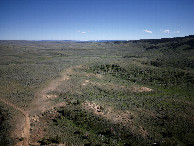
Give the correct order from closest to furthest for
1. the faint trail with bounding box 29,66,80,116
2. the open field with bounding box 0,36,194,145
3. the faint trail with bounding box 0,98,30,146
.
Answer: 1. the faint trail with bounding box 0,98,30,146
2. the open field with bounding box 0,36,194,145
3. the faint trail with bounding box 29,66,80,116

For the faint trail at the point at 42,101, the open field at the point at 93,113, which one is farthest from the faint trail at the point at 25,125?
the faint trail at the point at 42,101

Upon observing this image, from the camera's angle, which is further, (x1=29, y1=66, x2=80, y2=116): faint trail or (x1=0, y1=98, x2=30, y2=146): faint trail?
(x1=29, y1=66, x2=80, y2=116): faint trail

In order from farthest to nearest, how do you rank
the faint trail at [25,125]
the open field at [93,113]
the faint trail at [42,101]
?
the faint trail at [42,101] → the open field at [93,113] → the faint trail at [25,125]

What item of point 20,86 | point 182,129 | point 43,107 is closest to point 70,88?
point 43,107

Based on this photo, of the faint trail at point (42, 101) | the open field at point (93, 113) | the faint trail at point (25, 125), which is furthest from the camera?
the faint trail at point (42, 101)

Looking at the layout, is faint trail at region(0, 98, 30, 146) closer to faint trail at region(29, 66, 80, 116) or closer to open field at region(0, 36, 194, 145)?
open field at region(0, 36, 194, 145)

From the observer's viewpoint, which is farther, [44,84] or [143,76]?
[143,76]

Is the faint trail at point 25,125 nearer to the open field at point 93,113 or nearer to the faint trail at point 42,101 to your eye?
the open field at point 93,113

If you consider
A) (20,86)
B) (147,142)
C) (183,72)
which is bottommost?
(147,142)

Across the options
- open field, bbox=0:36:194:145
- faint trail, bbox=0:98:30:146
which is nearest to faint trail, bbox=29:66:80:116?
open field, bbox=0:36:194:145

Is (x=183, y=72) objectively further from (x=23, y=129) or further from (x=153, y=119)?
(x=23, y=129)

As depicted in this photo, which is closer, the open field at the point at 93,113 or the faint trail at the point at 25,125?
the faint trail at the point at 25,125
